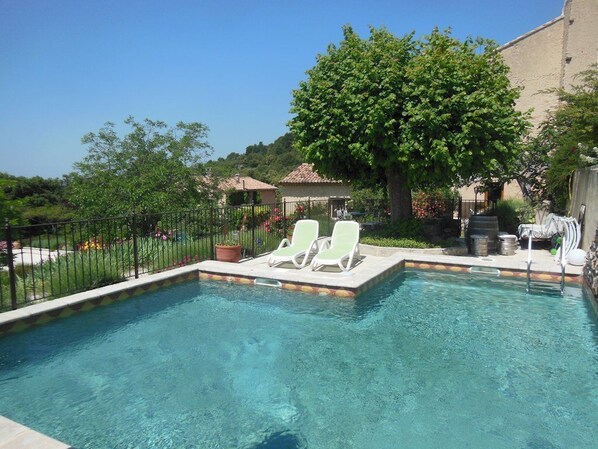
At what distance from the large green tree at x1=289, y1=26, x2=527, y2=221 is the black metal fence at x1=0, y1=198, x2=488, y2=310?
2.75 meters

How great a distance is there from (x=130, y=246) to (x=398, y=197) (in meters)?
7.68

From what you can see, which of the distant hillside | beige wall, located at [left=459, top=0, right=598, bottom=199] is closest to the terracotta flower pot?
A: beige wall, located at [left=459, top=0, right=598, bottom=199]

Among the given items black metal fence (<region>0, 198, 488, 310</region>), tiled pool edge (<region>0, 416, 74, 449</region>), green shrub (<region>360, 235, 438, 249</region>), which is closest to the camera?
tiled pool edge (<region>0, 416, 74, 449</region>)

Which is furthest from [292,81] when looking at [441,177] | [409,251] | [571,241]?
[571,241]

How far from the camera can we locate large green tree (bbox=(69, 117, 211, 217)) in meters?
18.5

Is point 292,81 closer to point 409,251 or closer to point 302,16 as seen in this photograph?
point 302,16

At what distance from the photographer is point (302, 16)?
35.7 ft

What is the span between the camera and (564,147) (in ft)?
41.9

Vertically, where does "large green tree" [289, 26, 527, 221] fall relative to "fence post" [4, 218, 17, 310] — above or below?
above

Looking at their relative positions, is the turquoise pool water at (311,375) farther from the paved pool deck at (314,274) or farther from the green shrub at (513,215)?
the green shrub at (513,215)

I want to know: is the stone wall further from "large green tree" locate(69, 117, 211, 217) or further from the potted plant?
"large green tree" locate(69, 117, 211, 217)

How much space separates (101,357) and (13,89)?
1929 cm

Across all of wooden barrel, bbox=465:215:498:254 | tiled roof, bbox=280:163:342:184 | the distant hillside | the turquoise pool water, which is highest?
the distant hillside

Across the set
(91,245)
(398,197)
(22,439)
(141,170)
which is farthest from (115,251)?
(141,170)
